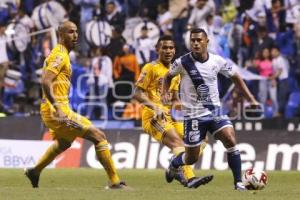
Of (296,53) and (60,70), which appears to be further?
(296,53)

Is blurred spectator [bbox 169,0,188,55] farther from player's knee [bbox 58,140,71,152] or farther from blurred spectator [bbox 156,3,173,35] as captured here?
player's knee [bbox 58,140,71,152]

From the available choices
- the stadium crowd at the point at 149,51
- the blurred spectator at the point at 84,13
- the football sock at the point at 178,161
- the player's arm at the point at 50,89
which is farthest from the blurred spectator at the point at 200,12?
the player's arm at the point at 50,89

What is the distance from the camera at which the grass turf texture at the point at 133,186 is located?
38.8 feet

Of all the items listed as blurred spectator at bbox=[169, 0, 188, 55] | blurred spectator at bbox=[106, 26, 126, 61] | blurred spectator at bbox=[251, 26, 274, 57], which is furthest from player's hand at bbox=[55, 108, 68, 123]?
blurred spectator at bbox=[169, 0, 188, 55]

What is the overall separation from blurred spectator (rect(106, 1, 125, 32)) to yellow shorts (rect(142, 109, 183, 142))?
34.1 feet

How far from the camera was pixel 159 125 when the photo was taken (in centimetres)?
1541

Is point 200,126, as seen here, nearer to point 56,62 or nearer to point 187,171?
point 187,171

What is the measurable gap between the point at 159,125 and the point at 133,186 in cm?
112

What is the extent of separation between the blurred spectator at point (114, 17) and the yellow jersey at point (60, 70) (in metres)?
12.1

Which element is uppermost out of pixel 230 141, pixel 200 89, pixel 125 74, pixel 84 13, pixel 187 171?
pixel 84 13

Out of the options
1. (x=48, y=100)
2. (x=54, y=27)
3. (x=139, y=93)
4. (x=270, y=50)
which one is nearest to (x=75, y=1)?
(x=54, y=27)

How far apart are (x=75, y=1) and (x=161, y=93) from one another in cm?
1240

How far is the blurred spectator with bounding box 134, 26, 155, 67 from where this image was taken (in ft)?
80.9

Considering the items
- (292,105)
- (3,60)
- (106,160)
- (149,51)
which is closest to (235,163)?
(106,160)
